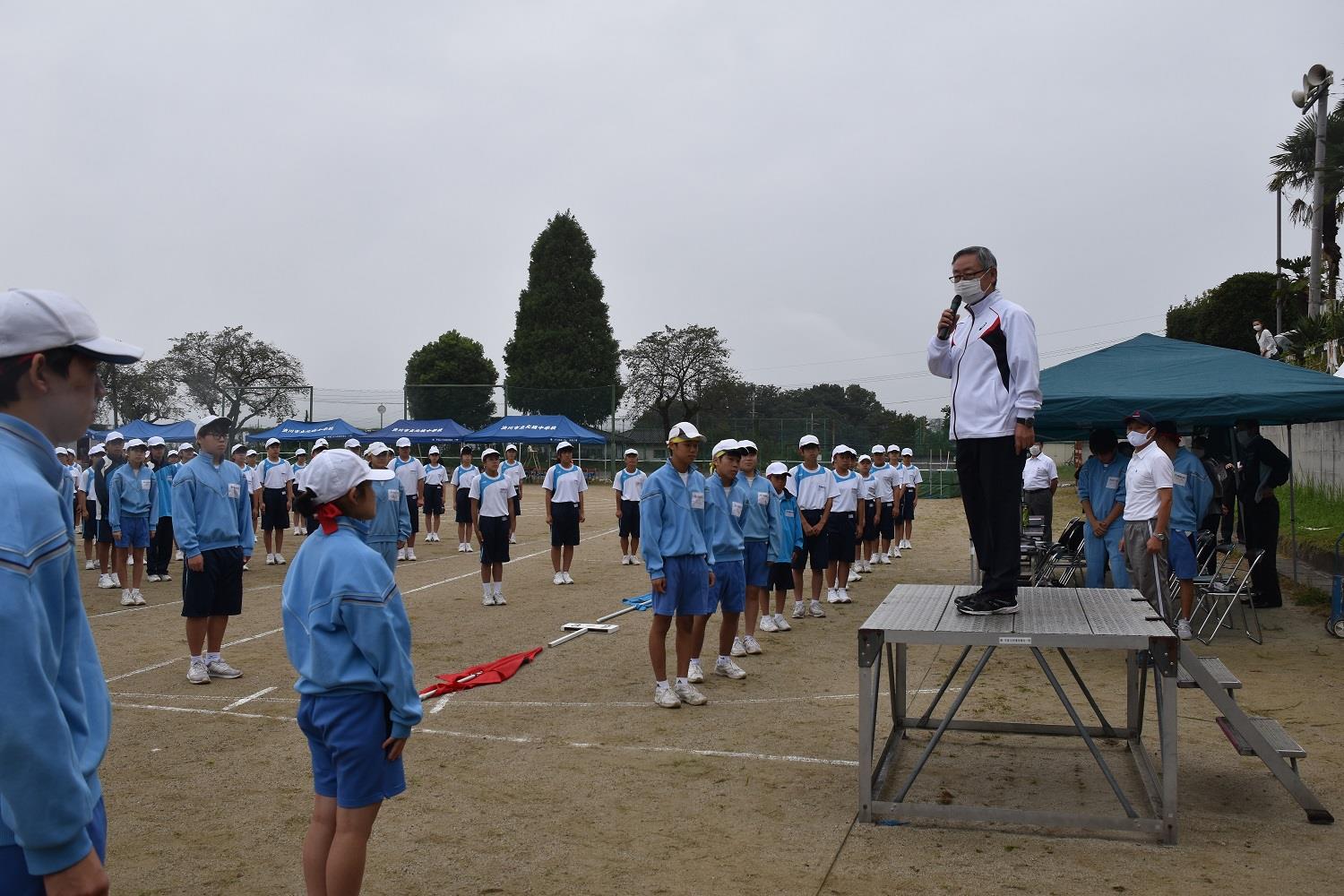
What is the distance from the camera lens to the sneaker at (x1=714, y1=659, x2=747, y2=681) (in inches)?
336

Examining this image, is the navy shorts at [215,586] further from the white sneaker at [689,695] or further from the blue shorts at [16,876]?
the blue shorts at [16,876]

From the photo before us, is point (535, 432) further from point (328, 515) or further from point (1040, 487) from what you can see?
point (328, 515)

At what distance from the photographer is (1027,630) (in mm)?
4902

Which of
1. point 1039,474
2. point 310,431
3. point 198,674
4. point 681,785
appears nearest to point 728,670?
point 681,785

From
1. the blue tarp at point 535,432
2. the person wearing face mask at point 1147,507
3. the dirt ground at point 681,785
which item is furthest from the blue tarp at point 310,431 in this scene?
the person wearing face mask at point 1147,507

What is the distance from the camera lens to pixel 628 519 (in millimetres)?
17031

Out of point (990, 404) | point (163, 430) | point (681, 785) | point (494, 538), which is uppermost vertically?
point (163, 430)

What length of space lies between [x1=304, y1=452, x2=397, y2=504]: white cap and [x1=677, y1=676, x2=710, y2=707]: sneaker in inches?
175

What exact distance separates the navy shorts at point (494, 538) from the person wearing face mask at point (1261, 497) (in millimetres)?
8480

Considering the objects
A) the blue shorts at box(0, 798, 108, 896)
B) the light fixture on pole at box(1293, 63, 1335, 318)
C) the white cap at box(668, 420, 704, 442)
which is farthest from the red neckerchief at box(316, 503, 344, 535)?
the light fixture on pole at box(1293, 63, 1335, 318)

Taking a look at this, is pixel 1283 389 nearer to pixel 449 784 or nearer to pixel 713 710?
pixel 713 710

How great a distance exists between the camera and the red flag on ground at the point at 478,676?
8.06 m

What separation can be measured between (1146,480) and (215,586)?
7.95 metres

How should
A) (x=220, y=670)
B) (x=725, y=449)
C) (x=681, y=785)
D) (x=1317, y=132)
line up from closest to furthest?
1. (x=681, y=785)
2. (x=220, y=670)
3. (x=725, y=449)
4. (x=1317, y=132)
